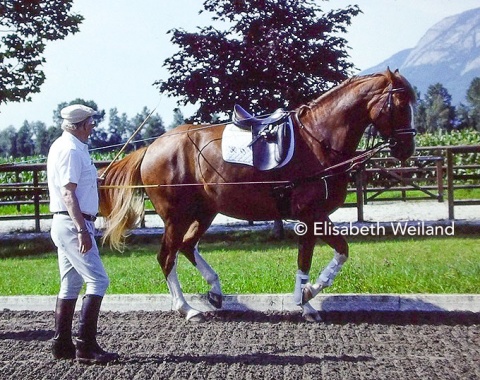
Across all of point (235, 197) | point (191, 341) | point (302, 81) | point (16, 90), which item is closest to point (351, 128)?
point (235, 197)

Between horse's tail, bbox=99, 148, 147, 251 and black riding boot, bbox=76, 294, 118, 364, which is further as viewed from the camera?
horse's tail, bbox=99, 148, 147, 251

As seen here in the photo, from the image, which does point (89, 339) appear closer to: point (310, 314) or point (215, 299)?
point (215, 299)

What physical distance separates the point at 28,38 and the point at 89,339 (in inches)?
387

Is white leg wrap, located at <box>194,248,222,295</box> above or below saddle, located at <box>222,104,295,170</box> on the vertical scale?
below

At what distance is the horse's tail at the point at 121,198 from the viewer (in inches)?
262

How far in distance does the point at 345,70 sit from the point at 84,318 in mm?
6857

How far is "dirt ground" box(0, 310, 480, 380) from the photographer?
475 centimetres

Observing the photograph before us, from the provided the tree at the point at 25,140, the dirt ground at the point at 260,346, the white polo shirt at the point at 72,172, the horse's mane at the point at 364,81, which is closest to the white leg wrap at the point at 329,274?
the dirt ground at the point at 260,346

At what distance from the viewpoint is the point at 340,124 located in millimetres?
6258

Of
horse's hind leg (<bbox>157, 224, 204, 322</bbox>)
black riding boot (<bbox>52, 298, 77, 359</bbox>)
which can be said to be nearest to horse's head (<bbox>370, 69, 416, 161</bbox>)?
horse's hind leg (<bbox>157, 224, 204, 322</bbox>)

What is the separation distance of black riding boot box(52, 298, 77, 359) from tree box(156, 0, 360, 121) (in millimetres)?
5892

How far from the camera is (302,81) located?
1060 centimetres

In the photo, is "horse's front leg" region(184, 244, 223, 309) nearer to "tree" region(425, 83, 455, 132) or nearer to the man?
the man

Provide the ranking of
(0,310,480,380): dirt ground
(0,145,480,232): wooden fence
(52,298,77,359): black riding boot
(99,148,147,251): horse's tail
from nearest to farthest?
(0,310,480,380): dirt ground → (52,298,77,359): black riding boot → (99,148,147,251): horse's tail → (0,145,480,232): wooden fence
